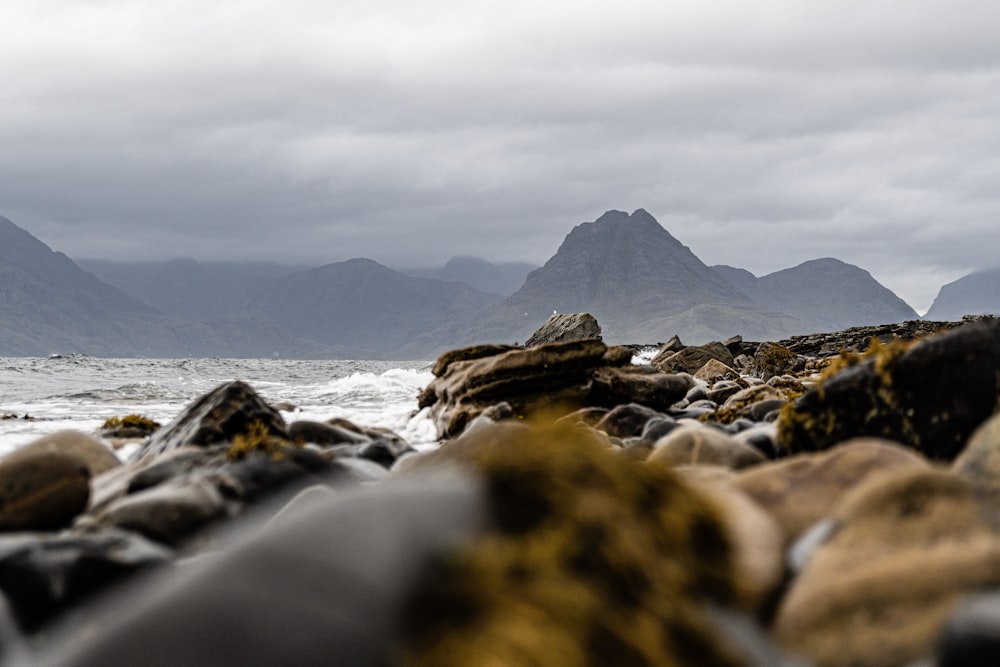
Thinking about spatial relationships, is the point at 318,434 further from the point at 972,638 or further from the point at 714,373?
the point at 714,373

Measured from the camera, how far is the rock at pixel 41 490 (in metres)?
4.53

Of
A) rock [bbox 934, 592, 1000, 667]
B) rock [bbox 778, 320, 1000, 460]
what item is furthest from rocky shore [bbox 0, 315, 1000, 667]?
rock [bbox 778, 320, 1000, 460]

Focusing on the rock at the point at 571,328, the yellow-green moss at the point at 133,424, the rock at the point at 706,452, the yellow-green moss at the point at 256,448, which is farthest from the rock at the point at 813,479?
the rock at the point at 571,328

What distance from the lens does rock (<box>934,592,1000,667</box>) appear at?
2422 millimetres

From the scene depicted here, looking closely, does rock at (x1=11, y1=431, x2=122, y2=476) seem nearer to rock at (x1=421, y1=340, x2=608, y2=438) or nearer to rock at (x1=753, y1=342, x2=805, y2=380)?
rock at (x1=421, y1=340, x2=608, y2=438)

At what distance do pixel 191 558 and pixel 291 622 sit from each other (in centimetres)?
196

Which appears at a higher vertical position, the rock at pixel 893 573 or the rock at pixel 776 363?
the rock at pixel 893 573

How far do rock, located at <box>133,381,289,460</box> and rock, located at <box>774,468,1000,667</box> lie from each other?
5.29 m

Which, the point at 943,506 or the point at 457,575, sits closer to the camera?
the point at 457,575

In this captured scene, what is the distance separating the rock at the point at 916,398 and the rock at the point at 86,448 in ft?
17.2

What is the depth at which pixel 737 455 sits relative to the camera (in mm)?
5520

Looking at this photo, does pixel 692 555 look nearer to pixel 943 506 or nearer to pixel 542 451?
pixel 542 451

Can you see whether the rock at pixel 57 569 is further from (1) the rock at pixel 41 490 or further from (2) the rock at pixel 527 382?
(2) the rock at pixel 527 382

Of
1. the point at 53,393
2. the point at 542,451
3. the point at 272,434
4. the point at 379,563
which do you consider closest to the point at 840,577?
the point at 542,451
